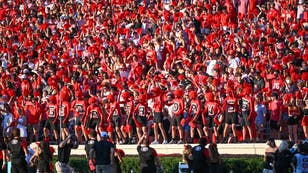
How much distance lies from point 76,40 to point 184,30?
4.72m

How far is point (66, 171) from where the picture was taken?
25844 millimetres

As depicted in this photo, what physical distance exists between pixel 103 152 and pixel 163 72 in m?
8.76

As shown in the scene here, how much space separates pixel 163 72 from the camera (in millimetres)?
32469

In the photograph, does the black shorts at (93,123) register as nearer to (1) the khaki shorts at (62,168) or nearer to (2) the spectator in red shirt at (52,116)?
(2) the spectator in red shirt at (52,116)

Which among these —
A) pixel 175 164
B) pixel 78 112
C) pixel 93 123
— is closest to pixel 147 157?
pixel 175 164

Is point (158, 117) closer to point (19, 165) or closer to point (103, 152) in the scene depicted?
point (19, 165)

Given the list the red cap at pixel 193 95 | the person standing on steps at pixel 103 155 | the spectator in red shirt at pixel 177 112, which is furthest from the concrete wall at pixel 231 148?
the person standing on steps at pixel 103 155

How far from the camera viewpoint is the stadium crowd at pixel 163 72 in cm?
2850

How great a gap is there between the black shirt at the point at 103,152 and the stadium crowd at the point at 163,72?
16.8 feet

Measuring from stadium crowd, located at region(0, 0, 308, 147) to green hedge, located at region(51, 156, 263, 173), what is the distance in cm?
111

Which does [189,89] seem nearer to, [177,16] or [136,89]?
[136,89]

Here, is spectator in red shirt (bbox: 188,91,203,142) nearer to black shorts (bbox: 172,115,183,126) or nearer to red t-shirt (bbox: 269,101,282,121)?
black shorts (bbox: 172,115,183,126)

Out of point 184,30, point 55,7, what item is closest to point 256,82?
point 184,30

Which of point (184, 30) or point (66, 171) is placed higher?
point (184, 30)
